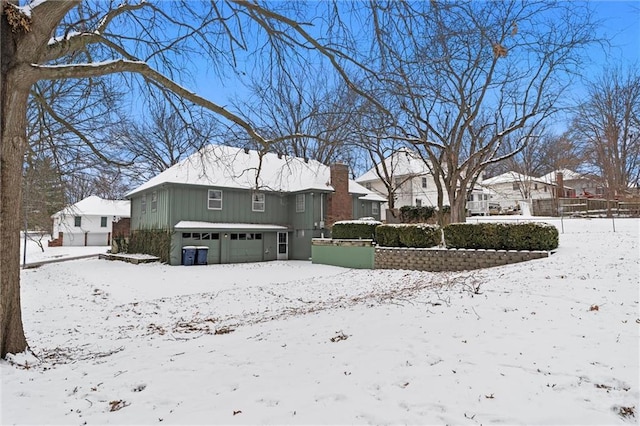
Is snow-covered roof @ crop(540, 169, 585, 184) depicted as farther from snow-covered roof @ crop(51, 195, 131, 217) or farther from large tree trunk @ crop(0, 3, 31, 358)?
snow-covered roof @ crop(51, 195, 131, 217)

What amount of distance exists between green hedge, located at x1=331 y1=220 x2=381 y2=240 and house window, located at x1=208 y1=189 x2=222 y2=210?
6827mm

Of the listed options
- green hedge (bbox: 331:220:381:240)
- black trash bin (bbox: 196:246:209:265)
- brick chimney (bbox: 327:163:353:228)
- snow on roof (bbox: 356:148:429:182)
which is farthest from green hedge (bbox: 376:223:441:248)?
snow on roof (bbox: 356:148:429:182)

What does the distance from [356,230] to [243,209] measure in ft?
23.7

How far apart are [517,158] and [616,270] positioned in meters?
35.5

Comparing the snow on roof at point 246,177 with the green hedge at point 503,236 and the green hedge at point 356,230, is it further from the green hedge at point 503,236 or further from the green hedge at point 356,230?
the green hedge at point 503,236

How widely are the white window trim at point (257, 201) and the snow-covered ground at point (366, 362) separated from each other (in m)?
13.7

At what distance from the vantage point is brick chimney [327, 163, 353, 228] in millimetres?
22438

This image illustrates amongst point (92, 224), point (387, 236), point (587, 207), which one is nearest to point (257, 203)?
point (387, 236)

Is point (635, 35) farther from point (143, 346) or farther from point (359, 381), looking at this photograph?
point (143, 346)

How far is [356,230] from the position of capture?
18.9 meters

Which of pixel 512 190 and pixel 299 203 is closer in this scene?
pixel 299 203

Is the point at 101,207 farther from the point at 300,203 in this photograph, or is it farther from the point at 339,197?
the point at 339,197

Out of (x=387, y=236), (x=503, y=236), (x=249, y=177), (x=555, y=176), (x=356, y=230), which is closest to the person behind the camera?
(x=503, y=236)

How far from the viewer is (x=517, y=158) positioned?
3981 cm
